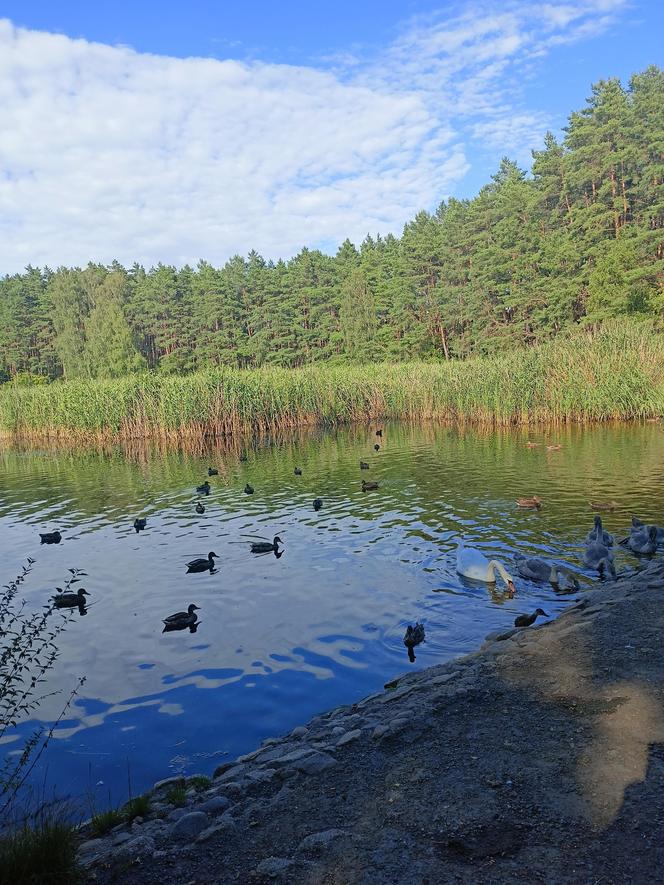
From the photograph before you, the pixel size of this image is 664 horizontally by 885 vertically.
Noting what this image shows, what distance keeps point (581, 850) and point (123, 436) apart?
30.3 meters

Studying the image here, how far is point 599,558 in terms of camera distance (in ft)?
32.9

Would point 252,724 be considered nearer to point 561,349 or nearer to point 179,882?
point 179,882

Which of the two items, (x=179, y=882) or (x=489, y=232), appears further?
(x=489, y=232)

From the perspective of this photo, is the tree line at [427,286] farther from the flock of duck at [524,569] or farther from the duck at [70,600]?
the duck at [70,600]

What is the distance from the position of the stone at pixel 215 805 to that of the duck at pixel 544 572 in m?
6.20

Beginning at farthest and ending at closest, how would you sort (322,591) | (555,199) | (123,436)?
(555,199) → (123,436) → (322,591)

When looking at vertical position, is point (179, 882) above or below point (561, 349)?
below

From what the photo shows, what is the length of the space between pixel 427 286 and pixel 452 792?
66292mm

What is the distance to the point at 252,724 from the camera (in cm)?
654

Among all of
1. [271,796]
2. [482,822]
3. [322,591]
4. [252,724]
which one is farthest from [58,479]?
[482,822]

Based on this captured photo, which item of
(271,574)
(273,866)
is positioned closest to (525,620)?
(271,574)

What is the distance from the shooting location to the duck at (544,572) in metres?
9.48

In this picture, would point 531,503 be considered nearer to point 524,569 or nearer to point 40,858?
point 524,569

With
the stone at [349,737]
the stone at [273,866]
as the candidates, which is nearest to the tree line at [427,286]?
the stone at [349,737]
